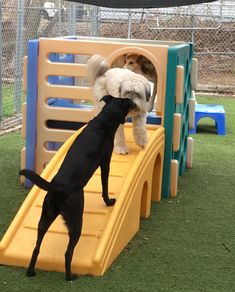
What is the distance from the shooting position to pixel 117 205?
3.66 meters

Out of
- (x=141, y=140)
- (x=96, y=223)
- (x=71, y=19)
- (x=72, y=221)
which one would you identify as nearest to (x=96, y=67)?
A: (x=141, y=140)

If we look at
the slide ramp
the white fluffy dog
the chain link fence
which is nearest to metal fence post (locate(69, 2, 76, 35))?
the chain link fence

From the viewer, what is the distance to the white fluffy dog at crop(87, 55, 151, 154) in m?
4.16

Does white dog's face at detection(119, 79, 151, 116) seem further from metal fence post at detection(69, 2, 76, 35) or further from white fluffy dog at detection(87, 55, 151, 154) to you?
metal fence post at detection(69, 2, 76, 35)

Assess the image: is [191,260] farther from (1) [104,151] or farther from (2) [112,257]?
(1) [104,151]

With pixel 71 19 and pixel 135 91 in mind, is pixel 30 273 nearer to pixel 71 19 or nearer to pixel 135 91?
pixel 135 91

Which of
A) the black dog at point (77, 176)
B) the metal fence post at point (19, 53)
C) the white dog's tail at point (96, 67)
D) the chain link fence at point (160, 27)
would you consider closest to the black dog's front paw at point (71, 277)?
the black dog at point (77, 176)

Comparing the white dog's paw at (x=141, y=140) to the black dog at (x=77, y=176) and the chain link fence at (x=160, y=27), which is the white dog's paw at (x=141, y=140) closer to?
the black dog at (x=77, y=176)

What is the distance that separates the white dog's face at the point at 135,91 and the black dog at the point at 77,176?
0.40 metres

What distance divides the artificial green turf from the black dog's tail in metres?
0.55

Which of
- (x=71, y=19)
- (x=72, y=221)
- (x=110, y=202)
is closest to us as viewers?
(x=72, y=221)

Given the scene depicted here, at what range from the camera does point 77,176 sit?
10.6ft

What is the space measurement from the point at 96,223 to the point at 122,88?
3.63ft

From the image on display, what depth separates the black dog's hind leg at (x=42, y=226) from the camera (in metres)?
3.11
